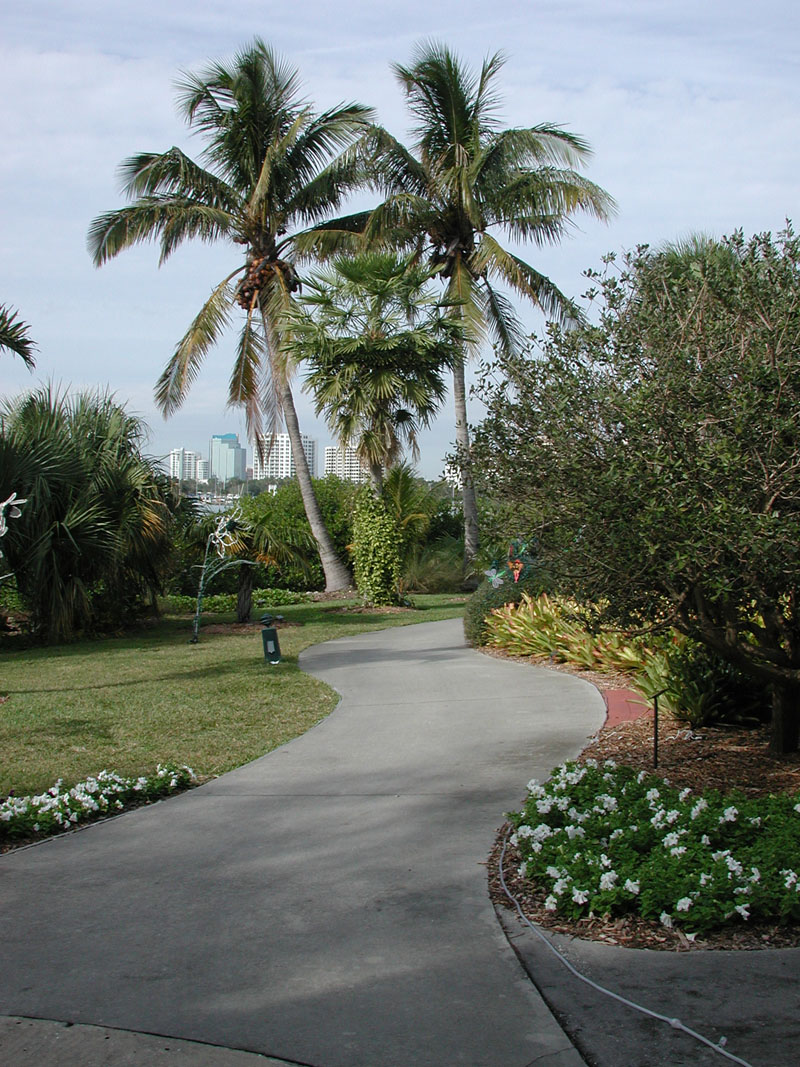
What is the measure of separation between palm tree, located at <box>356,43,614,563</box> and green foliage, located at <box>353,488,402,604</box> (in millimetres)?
3122

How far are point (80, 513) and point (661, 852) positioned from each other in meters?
13.1

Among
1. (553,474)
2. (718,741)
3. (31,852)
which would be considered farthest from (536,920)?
(718,741)

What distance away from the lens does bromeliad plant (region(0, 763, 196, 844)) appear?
5574mm

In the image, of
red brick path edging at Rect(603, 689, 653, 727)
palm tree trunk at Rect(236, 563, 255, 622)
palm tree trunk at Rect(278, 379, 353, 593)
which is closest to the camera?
red brick path edging at Rect(603, 689, 653, 727)

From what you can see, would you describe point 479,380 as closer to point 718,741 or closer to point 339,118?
point 718,741

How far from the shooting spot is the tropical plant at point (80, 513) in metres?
15.4

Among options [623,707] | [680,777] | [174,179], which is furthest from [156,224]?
[680,777]

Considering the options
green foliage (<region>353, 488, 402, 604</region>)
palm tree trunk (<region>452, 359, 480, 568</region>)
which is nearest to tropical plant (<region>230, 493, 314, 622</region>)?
green foliage (<region>353, 488, 402, 604</region>)

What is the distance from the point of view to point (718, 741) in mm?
7320

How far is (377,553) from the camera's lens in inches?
805

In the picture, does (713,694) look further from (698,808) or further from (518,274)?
(518,274)

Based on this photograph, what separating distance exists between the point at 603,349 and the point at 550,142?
760 inches

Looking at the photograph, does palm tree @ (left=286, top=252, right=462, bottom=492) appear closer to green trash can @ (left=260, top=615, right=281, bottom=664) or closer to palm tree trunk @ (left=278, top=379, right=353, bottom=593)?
palm tree trunk @ (left=278, top=379, right=353, bottom=593)

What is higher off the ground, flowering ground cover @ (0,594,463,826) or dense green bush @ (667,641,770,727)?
dense green bush @ (667,641,770,727)
